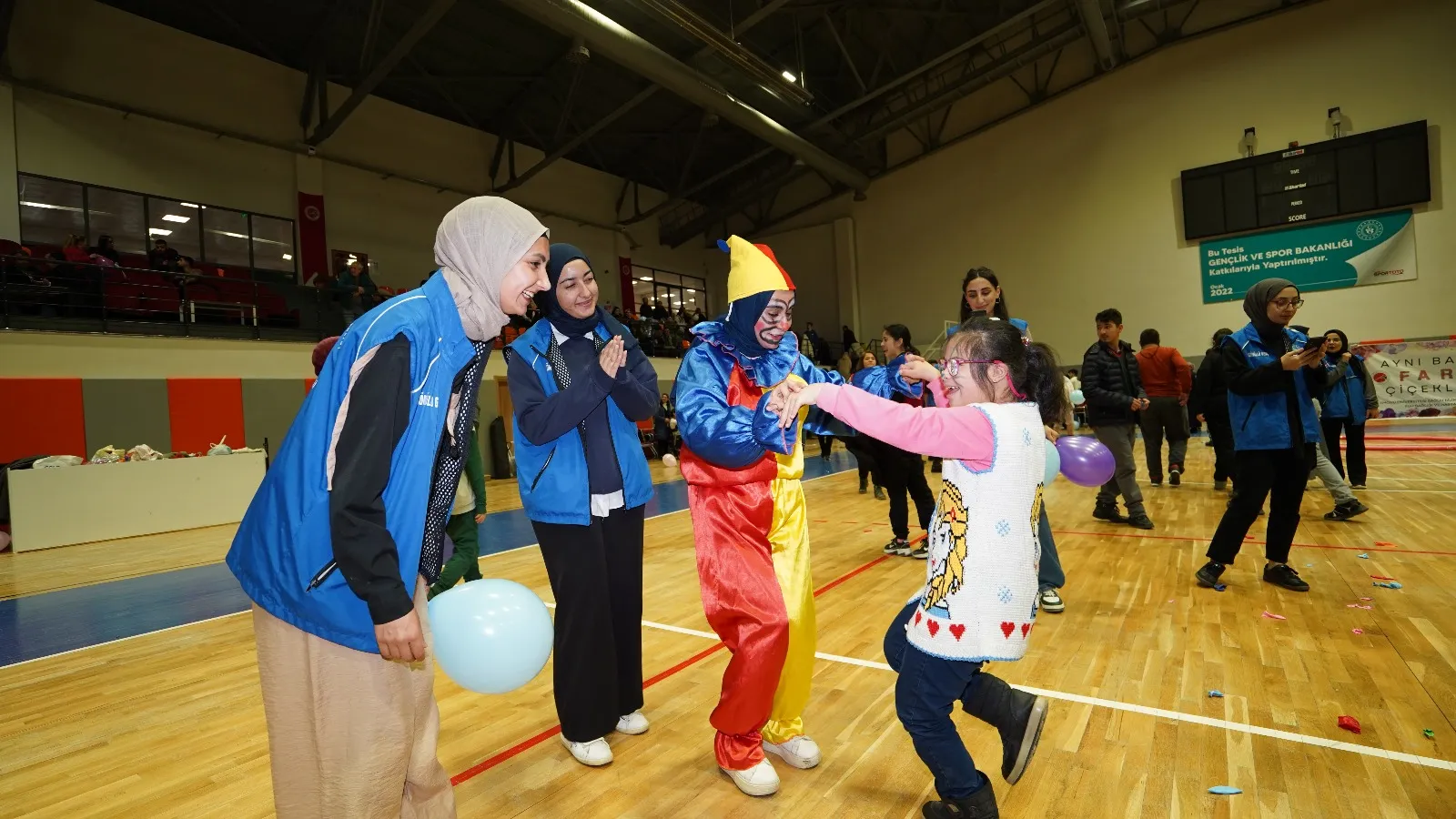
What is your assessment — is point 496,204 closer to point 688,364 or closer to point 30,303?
point 688,364

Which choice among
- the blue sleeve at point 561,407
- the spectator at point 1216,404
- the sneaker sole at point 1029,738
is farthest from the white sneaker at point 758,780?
the spectator at point 1216,404

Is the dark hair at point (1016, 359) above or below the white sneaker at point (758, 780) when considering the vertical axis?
above

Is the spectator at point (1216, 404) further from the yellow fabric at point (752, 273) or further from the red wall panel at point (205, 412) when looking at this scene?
the red wall panel at point (205, 412)

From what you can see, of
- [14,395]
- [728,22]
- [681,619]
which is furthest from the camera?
[728,22]

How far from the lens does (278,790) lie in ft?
4.32

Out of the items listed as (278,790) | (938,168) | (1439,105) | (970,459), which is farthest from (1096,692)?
(938,168)

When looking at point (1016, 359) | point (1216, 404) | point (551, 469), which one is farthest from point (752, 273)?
point (1216, 404)

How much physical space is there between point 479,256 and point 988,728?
2.27 metres

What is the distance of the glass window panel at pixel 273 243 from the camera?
13047 millimetres

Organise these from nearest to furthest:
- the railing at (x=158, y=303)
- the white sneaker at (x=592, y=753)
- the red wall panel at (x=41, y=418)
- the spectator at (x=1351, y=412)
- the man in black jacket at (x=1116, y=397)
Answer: the white sneaker at (x=592, y=753) < the man in black jacket at (x=1116, y=397) < the spectator at (x=1351, y=412) < the red wall panel at (x=41, y=418) < the railing at (x=158, y=303)

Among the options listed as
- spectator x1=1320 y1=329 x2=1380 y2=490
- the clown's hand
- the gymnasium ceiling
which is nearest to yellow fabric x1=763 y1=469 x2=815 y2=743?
the clown's hand

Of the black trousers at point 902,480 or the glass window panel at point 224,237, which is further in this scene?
the glass window panel at point 224,237

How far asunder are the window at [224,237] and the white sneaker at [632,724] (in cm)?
1381

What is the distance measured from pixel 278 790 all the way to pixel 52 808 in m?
1.65
